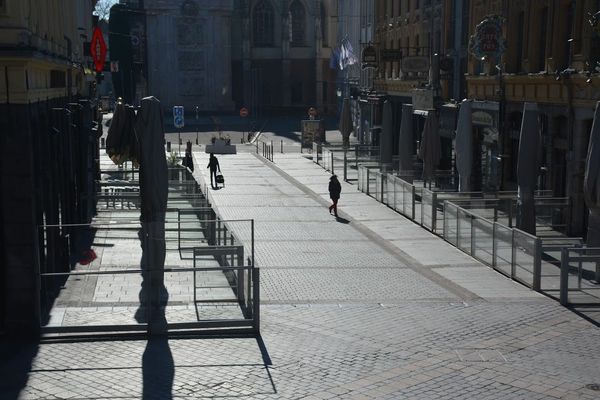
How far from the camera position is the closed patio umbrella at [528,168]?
21.3 meters

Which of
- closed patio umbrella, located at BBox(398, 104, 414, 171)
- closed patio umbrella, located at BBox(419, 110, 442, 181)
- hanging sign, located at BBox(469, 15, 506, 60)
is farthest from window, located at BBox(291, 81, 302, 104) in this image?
hanging sign, located at BBox(469, 15, 506, 60)

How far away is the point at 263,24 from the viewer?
89.4 meters

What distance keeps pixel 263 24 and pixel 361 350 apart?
78.5m

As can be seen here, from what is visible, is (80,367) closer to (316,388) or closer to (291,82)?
(316,388)

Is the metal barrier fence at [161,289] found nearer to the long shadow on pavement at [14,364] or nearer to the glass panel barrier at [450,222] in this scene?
the long shadow on pavement at [14,364]

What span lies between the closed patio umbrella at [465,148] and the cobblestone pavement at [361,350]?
6.61 m

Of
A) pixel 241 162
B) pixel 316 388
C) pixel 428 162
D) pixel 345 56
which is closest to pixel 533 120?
pixel 428 162

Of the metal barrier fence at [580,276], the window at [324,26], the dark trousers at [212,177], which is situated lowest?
the dark trousers at [212,177]

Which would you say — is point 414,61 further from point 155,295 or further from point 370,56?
point 155,295

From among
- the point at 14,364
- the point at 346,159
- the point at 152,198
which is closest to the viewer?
the point at 14,364

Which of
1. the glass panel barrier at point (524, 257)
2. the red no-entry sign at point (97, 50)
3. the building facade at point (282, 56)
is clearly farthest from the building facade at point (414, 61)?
the building facade at point (282, 56)

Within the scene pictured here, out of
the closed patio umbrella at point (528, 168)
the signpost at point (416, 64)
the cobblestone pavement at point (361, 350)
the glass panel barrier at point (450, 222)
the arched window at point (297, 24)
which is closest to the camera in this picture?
the cobblestone pavement at point (361, 350)

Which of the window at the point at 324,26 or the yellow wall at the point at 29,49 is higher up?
the window at the point at 324,26

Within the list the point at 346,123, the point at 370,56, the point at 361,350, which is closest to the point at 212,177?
the point at 346,123
